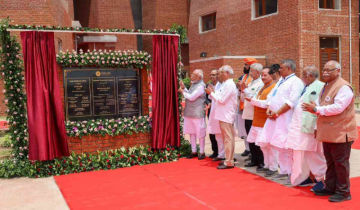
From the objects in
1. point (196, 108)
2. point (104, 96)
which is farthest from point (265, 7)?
point (104, 96)

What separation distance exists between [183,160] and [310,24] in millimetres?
14407

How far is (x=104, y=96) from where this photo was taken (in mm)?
7746

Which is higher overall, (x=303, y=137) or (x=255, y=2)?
(x=255, y=2)

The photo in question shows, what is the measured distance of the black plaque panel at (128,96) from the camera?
7910 millimetres

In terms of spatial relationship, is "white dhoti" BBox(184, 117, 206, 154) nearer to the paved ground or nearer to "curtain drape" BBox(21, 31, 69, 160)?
the paved ground

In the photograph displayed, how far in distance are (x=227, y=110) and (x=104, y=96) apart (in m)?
2.60

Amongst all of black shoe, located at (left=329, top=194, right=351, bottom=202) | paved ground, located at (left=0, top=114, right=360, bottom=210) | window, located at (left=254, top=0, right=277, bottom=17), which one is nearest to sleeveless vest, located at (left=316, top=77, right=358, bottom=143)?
black shoe, located at (left=329, top=194, right=351, bottom=202)

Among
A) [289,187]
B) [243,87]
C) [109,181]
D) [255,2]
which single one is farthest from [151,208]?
[255,2]

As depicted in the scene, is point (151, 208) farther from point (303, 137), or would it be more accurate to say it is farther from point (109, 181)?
point (303, 137)

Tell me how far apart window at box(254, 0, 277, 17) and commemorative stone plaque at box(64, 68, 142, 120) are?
15.7 m

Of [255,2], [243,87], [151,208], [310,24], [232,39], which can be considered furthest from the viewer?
Answer: [232,39]

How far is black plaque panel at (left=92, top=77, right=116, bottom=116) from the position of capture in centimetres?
765

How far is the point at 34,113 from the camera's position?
6727 millimetres

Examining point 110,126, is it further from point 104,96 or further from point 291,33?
point 291,33
